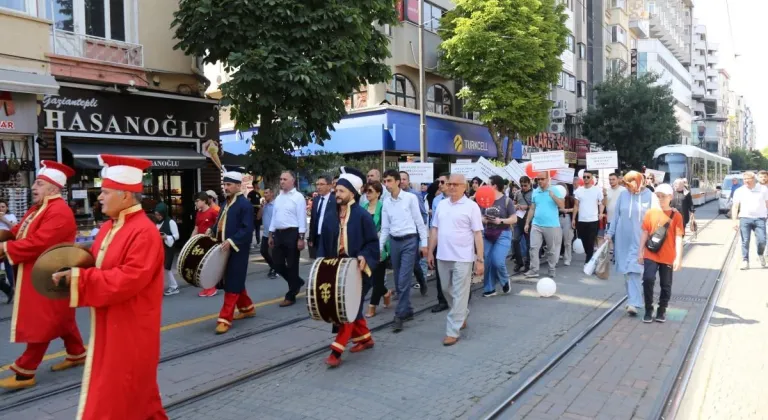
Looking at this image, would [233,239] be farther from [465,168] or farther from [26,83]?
[465,168]

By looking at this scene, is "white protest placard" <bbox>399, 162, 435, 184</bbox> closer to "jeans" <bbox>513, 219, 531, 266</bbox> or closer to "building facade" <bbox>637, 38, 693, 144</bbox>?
"jeans" <bbox>513, 219, 531, 266</bbox>

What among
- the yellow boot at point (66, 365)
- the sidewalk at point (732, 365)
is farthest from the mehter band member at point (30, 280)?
the sidewalk at point (732, 365)

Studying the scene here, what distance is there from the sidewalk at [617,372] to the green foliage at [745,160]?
98.7 meters

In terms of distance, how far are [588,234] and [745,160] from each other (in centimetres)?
10620

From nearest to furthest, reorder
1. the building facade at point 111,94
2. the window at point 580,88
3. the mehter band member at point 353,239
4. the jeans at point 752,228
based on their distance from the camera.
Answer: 1. the mehter band member at point 353,239
2. the jeans at point 752,228
3. the building facade at point 111,94
4. the window at point 580,88

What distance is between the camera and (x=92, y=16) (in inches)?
Result: 547

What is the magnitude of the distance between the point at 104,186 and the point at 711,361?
18.5 feet

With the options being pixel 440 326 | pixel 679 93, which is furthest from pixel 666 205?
pixel 679 93

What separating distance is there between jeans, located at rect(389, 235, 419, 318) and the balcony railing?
9.52 meters

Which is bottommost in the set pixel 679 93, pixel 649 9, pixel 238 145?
pixel 238 145

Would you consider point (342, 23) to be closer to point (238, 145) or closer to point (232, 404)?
point (232, 404)

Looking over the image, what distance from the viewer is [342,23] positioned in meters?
12.9

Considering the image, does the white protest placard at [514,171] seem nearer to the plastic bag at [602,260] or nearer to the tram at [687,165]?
the plastic bag at [602,260]

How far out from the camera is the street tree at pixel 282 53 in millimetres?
12414
